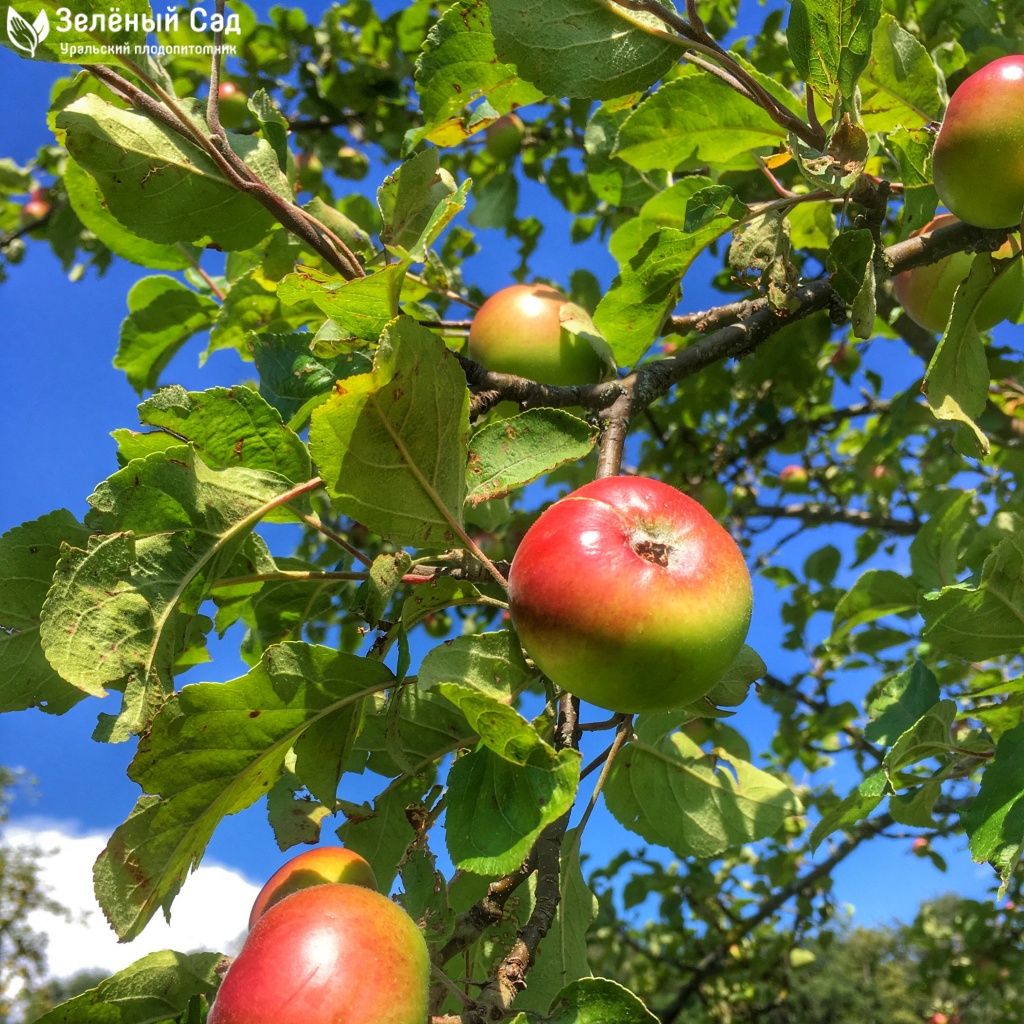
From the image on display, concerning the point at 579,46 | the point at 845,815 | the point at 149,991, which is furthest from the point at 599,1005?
the point at 579,46

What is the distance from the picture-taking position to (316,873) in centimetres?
123

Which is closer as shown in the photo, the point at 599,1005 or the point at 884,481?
the point at 599,1005

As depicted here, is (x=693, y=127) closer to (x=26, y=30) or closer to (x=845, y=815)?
(x=26, y=30)

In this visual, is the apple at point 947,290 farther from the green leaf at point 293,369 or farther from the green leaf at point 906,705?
the green leaf at point 293,369

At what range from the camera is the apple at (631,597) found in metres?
0.95

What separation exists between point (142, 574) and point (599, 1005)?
799 millimetres

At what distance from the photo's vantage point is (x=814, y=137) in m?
1.41

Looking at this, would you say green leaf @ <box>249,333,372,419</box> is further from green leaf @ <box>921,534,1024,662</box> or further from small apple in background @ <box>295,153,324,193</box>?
small apple in background @ <box>295,153,324,193</box>

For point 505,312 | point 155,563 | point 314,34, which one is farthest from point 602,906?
point 314,34

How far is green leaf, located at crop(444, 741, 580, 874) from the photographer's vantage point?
0.95m

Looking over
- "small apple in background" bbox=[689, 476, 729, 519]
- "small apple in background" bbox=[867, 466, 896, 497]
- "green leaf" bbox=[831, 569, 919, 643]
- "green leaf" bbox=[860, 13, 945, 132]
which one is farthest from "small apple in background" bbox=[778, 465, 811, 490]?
"green leaf" bbox=[860, 13, 945, 132]

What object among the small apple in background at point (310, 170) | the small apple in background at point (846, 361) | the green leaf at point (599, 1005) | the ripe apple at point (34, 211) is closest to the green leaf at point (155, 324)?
→ the green leaf at point (599, 1005)

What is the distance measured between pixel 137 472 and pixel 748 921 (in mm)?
3924

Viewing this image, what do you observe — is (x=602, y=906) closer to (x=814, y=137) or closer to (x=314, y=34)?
(x=814, y=137)
